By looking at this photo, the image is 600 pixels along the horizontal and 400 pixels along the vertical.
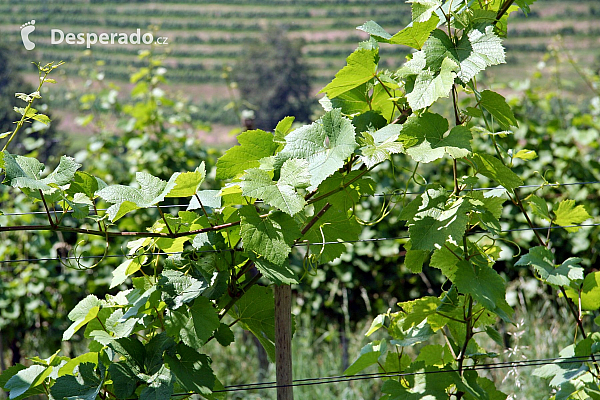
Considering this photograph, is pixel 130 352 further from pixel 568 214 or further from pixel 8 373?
pixel 568 214

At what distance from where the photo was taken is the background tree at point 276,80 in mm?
8109

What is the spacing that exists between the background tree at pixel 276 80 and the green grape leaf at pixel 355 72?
6423 millimetres

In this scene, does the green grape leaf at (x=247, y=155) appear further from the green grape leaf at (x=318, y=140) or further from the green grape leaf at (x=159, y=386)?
the green grape leaf at (x=159, y=386)

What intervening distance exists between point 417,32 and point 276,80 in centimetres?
793

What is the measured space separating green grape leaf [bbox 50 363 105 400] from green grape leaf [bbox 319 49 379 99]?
72 centimetres

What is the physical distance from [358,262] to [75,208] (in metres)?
2.30

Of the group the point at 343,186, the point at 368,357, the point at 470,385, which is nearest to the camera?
the point at 343,186

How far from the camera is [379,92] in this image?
115 centimetres

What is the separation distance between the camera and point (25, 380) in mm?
1127

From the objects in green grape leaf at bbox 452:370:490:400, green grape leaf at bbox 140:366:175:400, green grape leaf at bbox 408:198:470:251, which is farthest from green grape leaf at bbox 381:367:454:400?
green grape leaf at bbox 140:366:175:400

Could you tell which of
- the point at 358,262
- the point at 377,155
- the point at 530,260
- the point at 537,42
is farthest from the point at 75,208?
the point at 537,42

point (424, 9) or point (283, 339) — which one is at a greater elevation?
point (424, 9)

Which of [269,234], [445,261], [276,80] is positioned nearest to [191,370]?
[269,234]

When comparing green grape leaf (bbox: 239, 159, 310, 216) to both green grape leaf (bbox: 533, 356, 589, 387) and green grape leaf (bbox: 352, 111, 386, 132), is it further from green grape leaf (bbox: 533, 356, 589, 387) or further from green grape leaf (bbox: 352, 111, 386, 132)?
green grape leaf (bbox: 533, 356, 589, 387)
